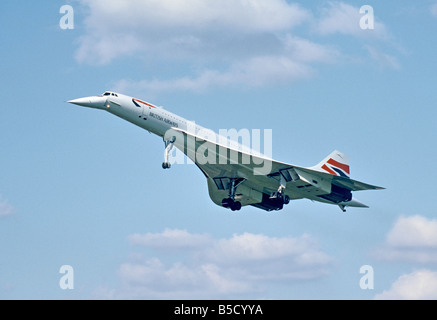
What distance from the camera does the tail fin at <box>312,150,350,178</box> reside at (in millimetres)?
49438

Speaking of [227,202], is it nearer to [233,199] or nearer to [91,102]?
[233,199]

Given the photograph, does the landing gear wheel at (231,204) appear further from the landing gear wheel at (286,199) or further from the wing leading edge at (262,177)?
the landing gear wheel at (286,199)

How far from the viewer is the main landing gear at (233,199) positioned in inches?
1975

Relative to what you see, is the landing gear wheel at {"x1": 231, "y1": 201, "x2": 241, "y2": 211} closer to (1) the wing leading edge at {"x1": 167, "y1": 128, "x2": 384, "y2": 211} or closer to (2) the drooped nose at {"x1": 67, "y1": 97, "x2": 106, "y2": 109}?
(1) the wing leading edge at {"x1": 167, "y1": 128, "x2": 384, "y2": 211}

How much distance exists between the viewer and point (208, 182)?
52062 millimetres

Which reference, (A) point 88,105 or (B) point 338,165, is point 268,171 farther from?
(A) point 88,105

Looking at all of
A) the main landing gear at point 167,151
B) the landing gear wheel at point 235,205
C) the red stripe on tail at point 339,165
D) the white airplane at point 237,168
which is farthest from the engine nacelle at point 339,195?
the main landing gear at point 167,151

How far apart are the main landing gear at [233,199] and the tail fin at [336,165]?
5039 millimetres

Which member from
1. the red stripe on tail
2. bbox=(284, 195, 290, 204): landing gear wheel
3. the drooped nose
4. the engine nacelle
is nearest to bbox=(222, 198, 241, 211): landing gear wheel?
bbox=(284, 195, 290, 204): landing gear wheel

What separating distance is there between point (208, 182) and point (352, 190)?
31.3 feet

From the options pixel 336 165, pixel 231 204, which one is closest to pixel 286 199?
pixel 231 204
